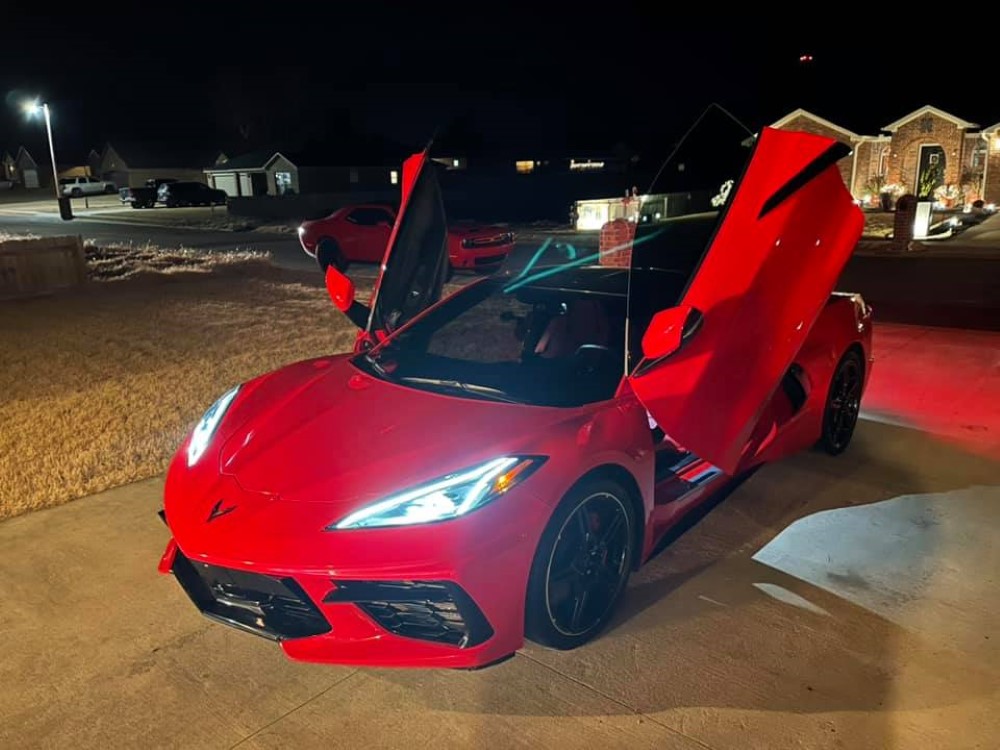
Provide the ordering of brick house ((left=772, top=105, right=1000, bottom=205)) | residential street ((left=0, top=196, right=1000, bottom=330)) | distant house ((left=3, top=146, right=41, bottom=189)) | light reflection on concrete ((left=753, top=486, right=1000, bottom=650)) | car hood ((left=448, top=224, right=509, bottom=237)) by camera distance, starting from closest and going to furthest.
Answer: light reflection on concrete ((left=753, top=486, right=1000, bottom=650)), residential street ((left=0, top=196, right=1000, bottom=330)), car hood ((left=448, top=224, right=509, bottom=237)), brick house ((left=772, top=105, right=1000, bottom=205)), distant house ((left=3, top=146, right=41, bottom=189))

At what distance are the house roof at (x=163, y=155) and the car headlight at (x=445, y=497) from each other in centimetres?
6984

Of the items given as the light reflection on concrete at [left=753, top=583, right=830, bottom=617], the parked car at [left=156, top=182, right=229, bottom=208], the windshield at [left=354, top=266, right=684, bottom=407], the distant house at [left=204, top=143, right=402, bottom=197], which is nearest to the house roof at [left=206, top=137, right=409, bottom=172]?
the distant house at [left=204, top=143, right=402, bottom=197]

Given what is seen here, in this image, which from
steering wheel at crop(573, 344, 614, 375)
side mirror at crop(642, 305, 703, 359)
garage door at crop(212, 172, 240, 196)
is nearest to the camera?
side mirror at crop(642, 305, 703, 359)

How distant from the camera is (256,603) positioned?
264 cm

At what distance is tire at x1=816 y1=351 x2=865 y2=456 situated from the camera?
4703 mm

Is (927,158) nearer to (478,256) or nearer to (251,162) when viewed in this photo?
(478,256)

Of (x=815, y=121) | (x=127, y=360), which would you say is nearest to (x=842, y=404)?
(x=127, y=360)

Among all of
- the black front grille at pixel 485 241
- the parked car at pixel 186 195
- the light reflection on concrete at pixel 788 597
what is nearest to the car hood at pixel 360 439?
the light reflection on concrete at pixel 788 597

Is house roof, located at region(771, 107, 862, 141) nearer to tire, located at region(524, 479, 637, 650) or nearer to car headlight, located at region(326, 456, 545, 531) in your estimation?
tire, located at region(524, 479, 637, 650)

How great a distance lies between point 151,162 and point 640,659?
2939 inches

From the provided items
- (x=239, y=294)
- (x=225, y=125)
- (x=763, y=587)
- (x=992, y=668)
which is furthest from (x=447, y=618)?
(x=225, y=125)

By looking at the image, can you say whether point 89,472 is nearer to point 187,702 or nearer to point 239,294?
point 187,702

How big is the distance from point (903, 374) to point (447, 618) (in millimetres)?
5798

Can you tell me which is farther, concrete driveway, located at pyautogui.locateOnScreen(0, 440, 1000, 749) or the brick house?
the brick house
